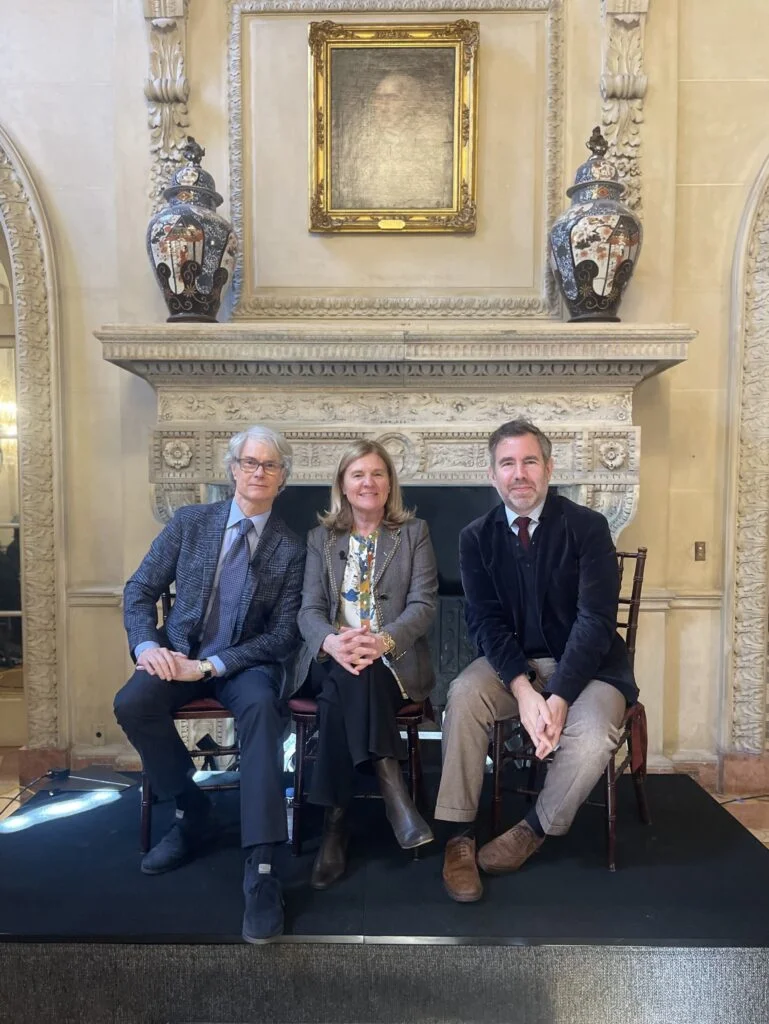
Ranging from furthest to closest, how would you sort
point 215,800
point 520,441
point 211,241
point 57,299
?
point 57,299 → point 211,241 → point 215,800 → point 520,441

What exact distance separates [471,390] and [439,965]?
6.38 ft

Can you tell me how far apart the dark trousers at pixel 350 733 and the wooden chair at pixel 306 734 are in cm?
10

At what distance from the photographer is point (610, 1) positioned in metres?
2.88

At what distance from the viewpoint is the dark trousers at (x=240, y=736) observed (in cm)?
185

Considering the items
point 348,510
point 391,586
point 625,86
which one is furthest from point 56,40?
point 391,586

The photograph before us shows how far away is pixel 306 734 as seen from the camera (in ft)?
7.20

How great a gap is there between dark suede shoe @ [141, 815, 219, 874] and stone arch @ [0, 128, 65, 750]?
1.34 meters

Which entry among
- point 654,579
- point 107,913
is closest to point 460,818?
point 107,913

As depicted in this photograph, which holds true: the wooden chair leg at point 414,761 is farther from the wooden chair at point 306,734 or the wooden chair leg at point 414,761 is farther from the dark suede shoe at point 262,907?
the dark suede shoe at point 262,907

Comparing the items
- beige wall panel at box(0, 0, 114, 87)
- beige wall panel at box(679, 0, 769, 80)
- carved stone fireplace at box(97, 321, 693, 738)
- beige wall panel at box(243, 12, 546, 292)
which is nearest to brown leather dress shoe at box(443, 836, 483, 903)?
carved stone fireplace at box(97, 321, 693, 738)

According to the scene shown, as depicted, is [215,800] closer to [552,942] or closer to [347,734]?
[347,734]

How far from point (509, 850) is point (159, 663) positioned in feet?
3.66

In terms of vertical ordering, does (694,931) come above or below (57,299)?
below

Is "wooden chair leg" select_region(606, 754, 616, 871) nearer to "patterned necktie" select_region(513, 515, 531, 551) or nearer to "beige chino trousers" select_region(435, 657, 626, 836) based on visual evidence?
"beige chino trousers" select_region(435, 657, 626, 836)
